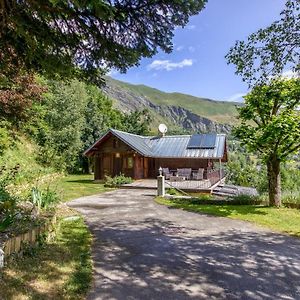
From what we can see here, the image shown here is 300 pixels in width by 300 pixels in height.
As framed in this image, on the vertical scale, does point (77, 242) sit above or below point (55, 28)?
below

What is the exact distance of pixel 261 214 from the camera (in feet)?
38.3

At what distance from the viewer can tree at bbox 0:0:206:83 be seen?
17.4 ft

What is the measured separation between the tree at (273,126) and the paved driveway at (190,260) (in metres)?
3.81

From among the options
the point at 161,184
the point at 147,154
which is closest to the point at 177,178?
the point at 147,154

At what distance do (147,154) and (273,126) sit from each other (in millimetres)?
16349

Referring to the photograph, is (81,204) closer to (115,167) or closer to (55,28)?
(55,28)

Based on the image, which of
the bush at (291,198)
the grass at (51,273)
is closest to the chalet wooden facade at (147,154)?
the bush at (291,198)

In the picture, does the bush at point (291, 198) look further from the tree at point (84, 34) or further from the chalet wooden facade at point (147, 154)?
the chalet wooden facade at point (147, 154)

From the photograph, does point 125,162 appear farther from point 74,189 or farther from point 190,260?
point 190,260

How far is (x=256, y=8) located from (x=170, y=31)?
10.3 ft

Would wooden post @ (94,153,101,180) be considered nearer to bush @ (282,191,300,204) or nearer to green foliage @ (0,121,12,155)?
green foliage @ (0,121,12,155)

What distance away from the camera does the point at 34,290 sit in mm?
4414

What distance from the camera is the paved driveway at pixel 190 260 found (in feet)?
16.1

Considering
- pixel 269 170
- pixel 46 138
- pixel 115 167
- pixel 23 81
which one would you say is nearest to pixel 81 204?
pixel 23 81
